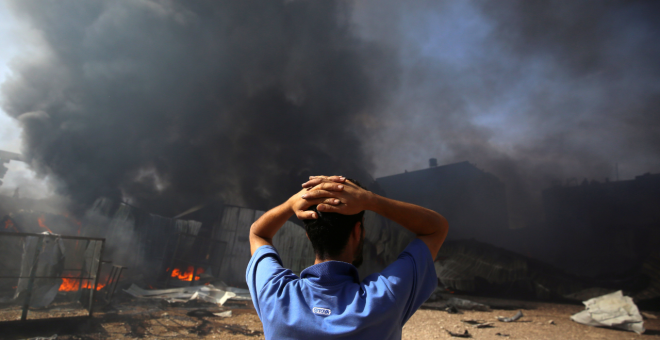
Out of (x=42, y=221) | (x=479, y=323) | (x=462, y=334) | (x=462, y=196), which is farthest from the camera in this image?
(x=462, y=196)

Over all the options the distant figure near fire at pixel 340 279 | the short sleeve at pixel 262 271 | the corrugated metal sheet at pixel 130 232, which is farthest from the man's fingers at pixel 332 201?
the corrugated metal sheet at pixel 130 232

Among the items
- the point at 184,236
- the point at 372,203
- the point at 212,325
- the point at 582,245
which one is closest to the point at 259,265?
the point at 372,203

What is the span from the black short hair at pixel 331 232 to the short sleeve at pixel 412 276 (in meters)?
0.20

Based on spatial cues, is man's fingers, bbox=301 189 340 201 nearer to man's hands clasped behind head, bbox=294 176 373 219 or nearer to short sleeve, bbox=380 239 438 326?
man's hands clasped behind head, bbox=294 176 373 219

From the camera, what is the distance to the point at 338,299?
3.55 feet

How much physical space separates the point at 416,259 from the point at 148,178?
19640 mm

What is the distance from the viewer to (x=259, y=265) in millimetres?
1288

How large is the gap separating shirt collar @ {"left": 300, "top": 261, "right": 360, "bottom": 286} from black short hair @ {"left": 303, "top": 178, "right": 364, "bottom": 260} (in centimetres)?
9

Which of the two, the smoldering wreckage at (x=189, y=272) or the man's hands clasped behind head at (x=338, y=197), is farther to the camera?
the smoldering wreckage at (x=189, y=272)

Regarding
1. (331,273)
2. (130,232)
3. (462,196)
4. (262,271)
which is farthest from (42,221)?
(462,196)

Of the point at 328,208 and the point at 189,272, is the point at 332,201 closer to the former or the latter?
the point at 328,208

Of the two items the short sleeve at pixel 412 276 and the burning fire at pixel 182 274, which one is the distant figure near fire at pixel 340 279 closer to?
the short sleeve at pixel 412 276

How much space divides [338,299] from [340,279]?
0.24 feet

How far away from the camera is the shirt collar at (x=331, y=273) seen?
113 cm
